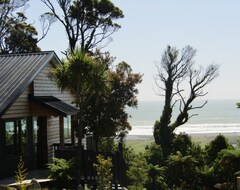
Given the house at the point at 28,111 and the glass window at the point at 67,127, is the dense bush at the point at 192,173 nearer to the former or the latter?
the house at the point at 28,111

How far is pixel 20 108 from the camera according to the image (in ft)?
60.2

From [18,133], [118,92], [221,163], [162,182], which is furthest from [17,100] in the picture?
[118,92]

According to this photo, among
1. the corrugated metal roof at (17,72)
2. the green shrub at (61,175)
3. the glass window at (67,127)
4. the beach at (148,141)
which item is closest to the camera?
the green shrub at (61,175)

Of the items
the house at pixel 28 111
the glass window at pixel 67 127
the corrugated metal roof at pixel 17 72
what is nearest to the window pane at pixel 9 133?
the house at pixel 28 111

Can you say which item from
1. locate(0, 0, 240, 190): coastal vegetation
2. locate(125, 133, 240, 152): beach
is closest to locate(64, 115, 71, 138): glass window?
locate(0, 0, 240, 190): coastal vegetation

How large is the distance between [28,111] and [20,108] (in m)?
0.73

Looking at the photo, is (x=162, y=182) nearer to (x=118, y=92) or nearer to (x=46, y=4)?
Result: (x=118, y=92)

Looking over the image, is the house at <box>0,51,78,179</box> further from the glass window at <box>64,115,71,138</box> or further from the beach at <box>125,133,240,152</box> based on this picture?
the beach at <box>125,133,240,152</box>

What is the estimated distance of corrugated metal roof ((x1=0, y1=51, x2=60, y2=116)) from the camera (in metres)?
17.2

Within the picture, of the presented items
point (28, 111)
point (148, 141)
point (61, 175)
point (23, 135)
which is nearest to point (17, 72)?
point (28, 111)

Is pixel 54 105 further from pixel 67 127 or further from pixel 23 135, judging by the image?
pixel 67 127

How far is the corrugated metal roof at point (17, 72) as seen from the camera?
1720 cm

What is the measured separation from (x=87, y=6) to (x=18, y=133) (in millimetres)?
25720

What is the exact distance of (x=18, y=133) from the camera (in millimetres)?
18453
